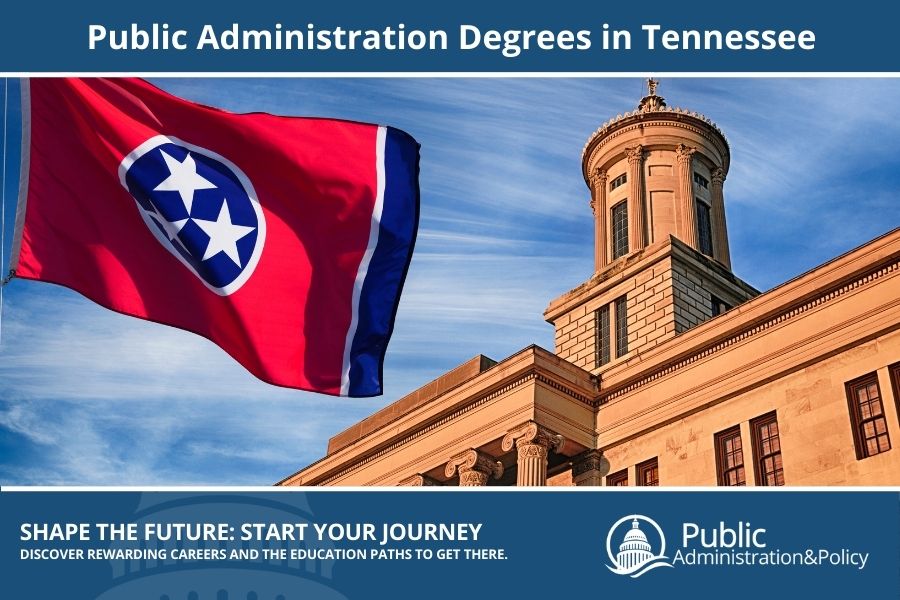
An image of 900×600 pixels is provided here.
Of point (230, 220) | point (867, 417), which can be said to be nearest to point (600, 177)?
point (867, 417)

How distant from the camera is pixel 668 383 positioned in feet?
107

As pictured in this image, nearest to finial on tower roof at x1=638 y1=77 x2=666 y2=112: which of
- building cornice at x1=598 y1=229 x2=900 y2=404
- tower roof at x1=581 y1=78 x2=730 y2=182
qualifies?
tower roof at x1=581 y1=78 x2=730 y2=182

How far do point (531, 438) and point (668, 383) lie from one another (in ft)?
13.3

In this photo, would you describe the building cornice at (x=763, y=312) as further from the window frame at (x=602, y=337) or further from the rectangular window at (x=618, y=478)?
the window frame at (x=602, y=337)

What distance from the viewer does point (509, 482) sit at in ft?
117

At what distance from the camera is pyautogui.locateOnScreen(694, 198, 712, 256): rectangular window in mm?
44594

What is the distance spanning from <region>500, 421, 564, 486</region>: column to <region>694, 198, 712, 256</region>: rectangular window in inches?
555

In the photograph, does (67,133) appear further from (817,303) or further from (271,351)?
(817,303)

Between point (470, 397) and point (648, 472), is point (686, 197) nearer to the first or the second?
point (470, 397)

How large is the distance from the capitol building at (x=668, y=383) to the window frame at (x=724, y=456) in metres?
0.04

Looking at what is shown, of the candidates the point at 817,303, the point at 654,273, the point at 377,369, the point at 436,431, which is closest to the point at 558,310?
the point at 654,273

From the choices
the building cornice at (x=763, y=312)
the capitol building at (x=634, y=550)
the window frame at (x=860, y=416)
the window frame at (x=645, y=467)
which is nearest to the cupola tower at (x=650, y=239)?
the building cornice at (x=763, y=312)

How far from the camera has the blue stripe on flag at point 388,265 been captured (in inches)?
617

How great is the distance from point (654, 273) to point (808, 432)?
12.5 m
